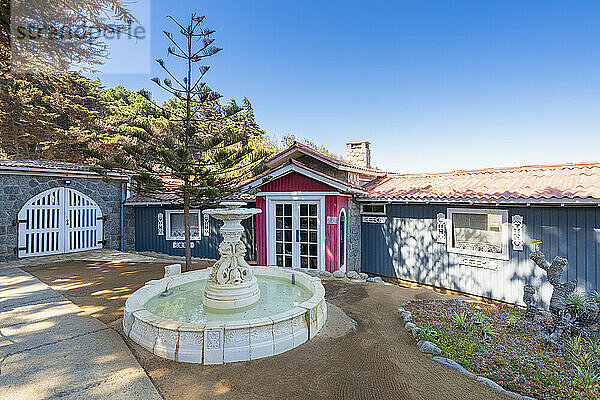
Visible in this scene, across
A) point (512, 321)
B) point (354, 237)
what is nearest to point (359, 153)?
point (354, 237)

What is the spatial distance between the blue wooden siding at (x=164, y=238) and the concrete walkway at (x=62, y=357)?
4.97 meters

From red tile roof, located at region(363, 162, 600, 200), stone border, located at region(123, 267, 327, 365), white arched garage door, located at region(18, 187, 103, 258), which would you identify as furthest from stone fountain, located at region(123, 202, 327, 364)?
white arched garage door, located at region(18, 187, 103, 258)

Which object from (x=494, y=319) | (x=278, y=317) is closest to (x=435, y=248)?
(x=494, y=319)

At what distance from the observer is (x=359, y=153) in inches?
415

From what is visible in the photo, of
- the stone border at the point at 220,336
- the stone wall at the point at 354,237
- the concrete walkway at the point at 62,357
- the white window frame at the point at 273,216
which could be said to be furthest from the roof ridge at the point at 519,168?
the concrete walkway at the point at 62,357

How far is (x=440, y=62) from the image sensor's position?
10.6 m

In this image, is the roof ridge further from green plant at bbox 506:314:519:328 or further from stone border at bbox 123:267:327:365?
stone border at bbox 123:267:327:365

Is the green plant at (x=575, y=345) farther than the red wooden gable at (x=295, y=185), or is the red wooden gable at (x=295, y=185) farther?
the red wooden gable at (x=295, y=185)

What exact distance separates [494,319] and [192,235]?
8748mm

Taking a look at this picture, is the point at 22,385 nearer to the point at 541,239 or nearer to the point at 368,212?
the point at 368,212

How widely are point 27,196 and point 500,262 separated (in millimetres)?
12866

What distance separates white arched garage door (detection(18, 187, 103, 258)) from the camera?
8.62 metres

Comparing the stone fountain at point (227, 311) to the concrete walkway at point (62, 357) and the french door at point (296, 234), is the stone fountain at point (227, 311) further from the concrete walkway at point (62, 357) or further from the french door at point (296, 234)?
the french door at point (296, 234)

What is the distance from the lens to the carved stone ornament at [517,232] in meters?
5.72
